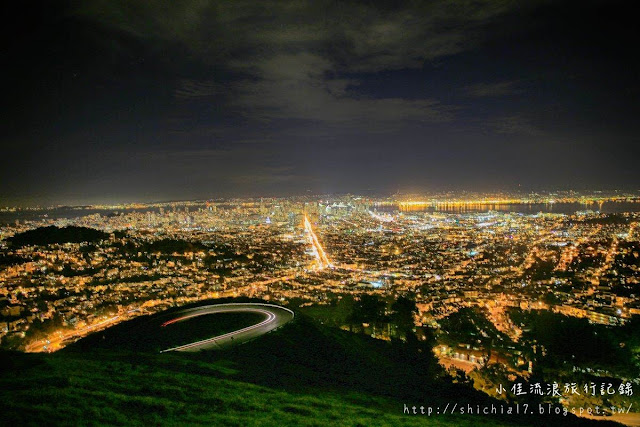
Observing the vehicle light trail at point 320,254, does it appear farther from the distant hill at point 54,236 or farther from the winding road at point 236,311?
the distant hill at point 54,236

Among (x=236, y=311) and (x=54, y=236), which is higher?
(x=54, y=236)

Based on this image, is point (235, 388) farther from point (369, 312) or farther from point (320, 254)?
point (320, 254)

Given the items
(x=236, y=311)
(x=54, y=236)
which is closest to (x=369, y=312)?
(x=236, y=311)

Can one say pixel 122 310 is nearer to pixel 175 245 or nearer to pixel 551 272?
pixel 175 245

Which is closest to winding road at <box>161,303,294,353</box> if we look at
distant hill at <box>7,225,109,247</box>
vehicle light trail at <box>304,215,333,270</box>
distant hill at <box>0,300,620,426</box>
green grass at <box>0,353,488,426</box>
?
distant hill at <box>0,300,620,426</box>

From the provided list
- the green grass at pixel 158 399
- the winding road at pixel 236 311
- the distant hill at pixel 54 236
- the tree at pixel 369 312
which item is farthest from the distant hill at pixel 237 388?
the distant hill at pixel 54 236

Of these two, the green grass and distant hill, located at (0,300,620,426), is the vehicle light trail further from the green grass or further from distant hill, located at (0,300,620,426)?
the green grass
